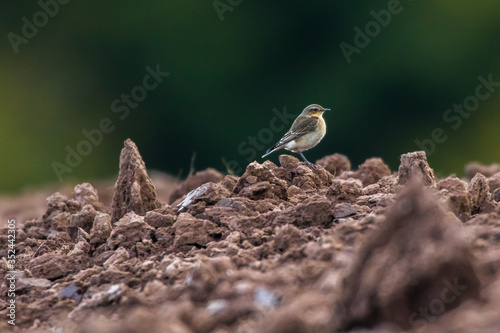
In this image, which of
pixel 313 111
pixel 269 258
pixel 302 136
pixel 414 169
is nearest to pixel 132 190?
pixel 414 169

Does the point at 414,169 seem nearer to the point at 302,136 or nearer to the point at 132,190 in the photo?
the point at 132,190

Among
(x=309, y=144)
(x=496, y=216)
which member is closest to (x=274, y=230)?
(x=496, y=216)

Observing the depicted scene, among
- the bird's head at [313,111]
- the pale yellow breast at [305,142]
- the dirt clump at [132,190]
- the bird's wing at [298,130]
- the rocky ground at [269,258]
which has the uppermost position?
the bird's head at [313,111]

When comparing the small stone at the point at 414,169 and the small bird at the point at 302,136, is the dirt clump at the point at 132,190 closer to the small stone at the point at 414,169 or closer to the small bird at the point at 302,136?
the small stone at the point at 414,169

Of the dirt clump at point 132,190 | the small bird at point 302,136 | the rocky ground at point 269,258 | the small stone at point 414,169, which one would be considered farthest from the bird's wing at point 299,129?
the small stone at point 414,169

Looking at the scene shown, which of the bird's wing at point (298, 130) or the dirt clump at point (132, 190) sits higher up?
the bird's wing at point (298, 130)

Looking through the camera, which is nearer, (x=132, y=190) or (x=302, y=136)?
(x=132, y=190)

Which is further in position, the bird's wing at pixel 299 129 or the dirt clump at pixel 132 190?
the bird's wing at pixel 299 129
